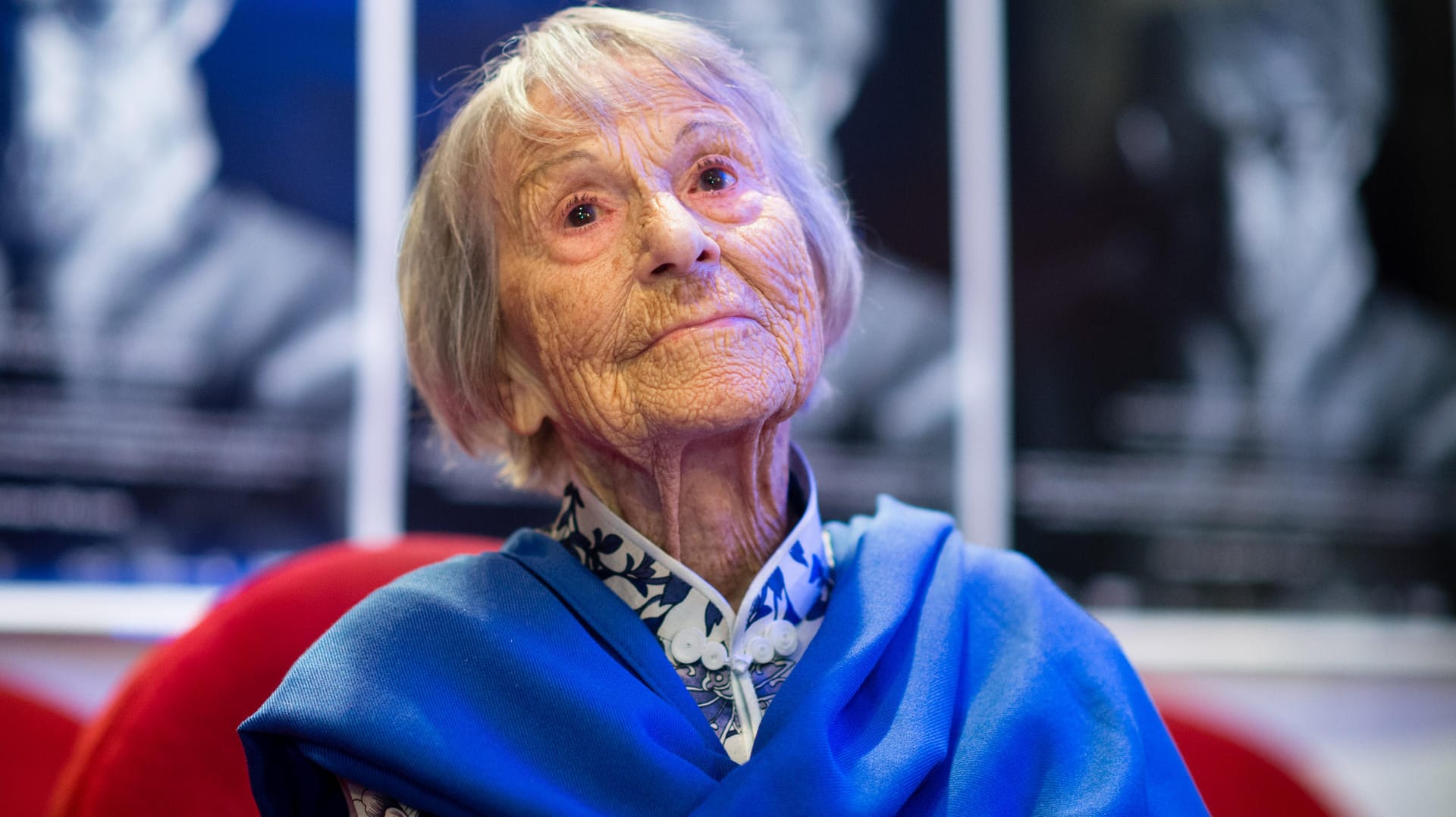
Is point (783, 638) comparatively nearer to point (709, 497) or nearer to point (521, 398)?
point (709, 497)

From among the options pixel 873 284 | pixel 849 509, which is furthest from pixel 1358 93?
pixel 849 509

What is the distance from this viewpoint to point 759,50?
2592mm

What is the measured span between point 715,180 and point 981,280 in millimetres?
1543

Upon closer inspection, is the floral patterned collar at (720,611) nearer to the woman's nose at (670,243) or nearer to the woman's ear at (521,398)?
the woman's ear at (521,398)

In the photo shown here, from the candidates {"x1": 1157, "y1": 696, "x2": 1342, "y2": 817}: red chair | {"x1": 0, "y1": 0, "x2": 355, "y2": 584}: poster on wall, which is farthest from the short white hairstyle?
{"x1": 0, "y1": 0, "x2": 355, "y2": 584}: poster on wall

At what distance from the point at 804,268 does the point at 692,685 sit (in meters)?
0.41

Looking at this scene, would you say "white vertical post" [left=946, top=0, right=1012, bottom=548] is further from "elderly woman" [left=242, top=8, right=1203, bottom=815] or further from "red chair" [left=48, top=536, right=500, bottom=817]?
"red chair" [left=48, top=536, right=500, bottom=817]

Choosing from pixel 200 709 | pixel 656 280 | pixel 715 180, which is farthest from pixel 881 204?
pixel 200 709

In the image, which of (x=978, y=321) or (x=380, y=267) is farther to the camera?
(x=978, y=321)

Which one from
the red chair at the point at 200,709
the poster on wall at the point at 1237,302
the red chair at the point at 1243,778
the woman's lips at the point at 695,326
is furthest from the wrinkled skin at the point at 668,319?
the poster on wall at the point at 1237,302

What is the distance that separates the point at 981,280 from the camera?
104 inches

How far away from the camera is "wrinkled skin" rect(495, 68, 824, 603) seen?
3.59 ft

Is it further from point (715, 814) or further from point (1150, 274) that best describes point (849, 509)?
point (715, 814)

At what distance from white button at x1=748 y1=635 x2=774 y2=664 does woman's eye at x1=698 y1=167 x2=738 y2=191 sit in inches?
16.9
